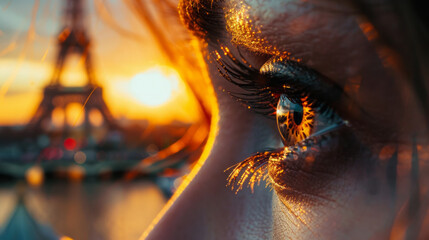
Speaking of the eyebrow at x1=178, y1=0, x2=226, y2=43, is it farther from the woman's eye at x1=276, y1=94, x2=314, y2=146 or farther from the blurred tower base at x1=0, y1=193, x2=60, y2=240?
the blurred tower base at x1=0, y1=193, x2=60, y2=240

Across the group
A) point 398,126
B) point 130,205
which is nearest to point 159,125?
point 398,126

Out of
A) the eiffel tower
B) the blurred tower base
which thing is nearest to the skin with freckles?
the eiffel tower

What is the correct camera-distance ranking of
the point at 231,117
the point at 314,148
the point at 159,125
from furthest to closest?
the point at 159,125
the point at 231,117
the point at 314,148

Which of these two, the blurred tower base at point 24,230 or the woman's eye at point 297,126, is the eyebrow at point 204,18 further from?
the blurred tower base at point 24,230

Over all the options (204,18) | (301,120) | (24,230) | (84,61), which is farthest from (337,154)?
(24,230)

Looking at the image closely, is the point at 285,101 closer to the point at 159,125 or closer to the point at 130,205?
the point at 159,125

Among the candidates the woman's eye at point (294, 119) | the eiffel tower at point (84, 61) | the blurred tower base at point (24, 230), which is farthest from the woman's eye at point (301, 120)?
the blurred tower base at point (24, 230)

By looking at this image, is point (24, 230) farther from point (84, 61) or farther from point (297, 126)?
point (297, 126)
